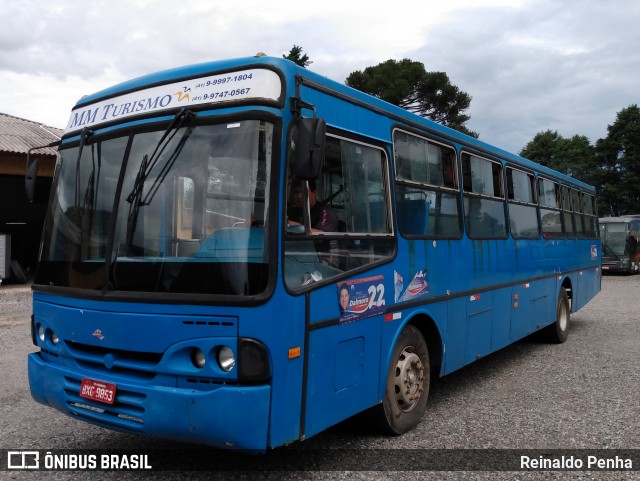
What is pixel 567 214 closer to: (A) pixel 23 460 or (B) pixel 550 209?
(B) pixel 550 209

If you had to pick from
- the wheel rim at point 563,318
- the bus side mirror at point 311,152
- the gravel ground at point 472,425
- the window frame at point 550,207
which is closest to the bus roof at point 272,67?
the bus side mirror at point 311,152

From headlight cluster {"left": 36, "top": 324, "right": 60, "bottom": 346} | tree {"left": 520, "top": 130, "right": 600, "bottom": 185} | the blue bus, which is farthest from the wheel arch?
tree {"left": 520, "top": 130, "right": 600, "bottom": 185}

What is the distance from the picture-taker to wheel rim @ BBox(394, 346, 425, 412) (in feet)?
16.0

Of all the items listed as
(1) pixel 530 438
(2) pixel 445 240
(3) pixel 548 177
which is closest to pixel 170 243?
(2) pixel 445 240

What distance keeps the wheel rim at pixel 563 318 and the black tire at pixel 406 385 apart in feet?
17.1

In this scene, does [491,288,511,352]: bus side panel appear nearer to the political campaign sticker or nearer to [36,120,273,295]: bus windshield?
the political campaign sticker

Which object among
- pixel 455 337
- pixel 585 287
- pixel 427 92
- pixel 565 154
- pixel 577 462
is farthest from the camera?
pixel 565 154

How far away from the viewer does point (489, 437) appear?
4.89 meters

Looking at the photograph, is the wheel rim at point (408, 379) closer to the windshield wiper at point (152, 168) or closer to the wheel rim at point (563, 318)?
the windshield wiper at point (152, 168)

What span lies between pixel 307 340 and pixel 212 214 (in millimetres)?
980

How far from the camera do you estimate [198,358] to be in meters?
3.45

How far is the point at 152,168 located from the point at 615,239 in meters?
28.6

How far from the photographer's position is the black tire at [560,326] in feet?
31.1

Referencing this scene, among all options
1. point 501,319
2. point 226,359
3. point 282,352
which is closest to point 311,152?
point 282,352
